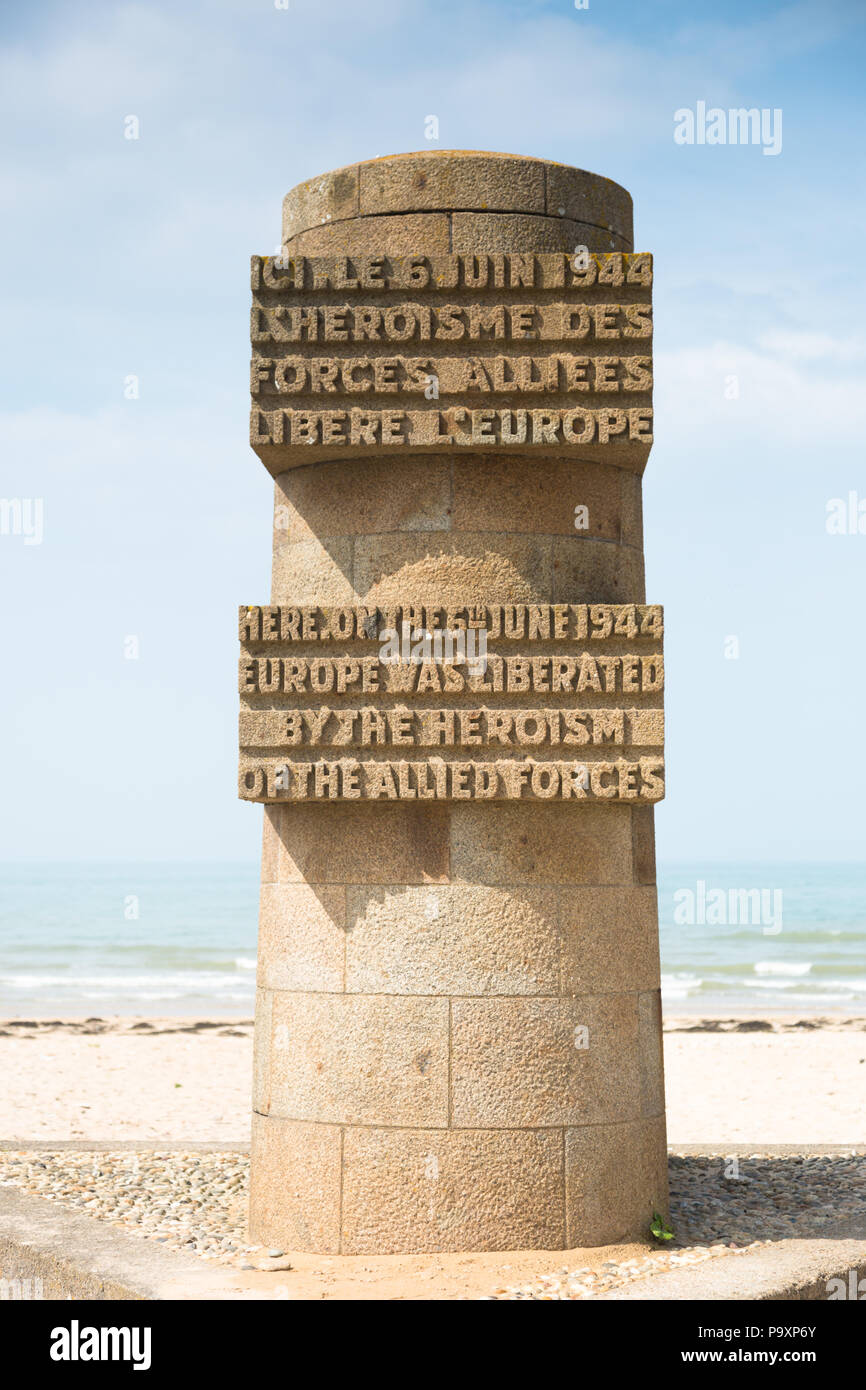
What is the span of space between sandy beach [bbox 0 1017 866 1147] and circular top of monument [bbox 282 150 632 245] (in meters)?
8.33

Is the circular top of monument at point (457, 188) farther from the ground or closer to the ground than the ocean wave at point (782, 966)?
farther from the ground

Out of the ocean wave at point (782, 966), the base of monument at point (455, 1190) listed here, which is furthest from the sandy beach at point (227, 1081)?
the ocean wave at point (782, 966)

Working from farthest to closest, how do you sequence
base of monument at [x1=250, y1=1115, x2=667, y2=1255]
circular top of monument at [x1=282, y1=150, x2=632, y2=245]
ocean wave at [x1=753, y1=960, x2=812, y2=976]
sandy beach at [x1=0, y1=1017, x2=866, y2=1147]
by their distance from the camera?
ocean wave at [x1=753, y1=960, x2=812, y2=976]
sandy beach at [x1=0, y1=1017, x2=866, y2=1147]
circular top of monument at [x1=282, y1=150, x2=632, y2=245]
base of monument at [x1=250, y1=1115, x2=667, y2=1255]

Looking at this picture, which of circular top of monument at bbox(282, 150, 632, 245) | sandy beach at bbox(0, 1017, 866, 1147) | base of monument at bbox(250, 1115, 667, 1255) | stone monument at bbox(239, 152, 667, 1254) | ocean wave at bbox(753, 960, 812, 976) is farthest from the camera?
ocean wave at bbox(753, 960, 812, 976)

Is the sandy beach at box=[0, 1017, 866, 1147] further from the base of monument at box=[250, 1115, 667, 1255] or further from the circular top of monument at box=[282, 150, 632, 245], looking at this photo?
the circular top of monument at box=[282, 150, 632, 245]

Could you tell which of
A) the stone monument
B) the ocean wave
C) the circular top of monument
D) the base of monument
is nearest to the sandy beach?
the base of monument

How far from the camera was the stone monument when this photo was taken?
866cm

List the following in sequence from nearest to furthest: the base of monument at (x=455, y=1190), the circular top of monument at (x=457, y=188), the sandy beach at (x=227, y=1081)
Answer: the base of monument at (x=455, y=1190) → the circular top of monument at (x=457, y=188) → the sandy beach at (x=227, y=1081)

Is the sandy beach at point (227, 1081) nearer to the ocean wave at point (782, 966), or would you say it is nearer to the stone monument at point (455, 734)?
the stone monument at point (455, 734)

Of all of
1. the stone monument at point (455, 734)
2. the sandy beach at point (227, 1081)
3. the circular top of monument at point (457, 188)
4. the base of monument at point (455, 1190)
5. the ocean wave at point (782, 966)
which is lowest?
the sandy beach at point (227, 1081)

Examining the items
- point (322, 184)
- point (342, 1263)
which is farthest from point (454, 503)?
point (342, 1263)

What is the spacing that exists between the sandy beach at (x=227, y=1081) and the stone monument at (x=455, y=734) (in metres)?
5.06

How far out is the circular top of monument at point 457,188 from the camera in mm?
9258

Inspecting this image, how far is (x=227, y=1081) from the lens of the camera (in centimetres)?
2253
